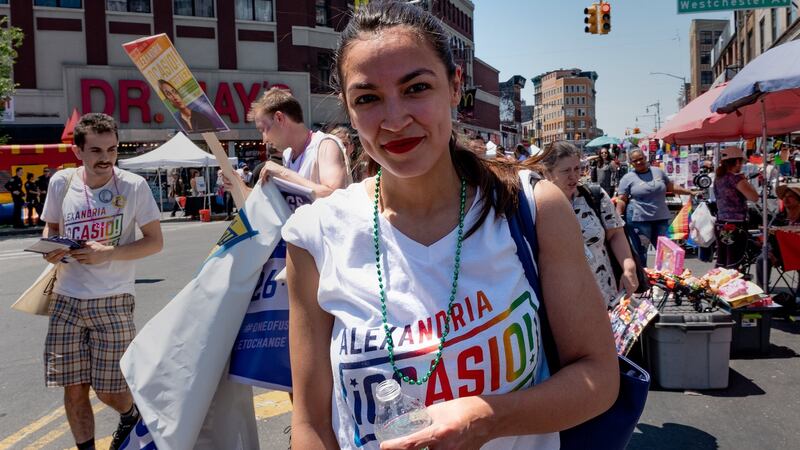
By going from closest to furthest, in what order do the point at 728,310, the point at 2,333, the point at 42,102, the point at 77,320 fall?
1. the point at 77,320
2. the point at 728,310
3. the point at 2,333
4. the point at 42,102

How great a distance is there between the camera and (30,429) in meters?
4.56

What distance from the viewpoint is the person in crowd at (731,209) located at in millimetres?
9062

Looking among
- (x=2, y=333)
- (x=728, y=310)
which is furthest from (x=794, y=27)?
(x=2, y=333)

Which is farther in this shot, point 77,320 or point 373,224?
point 77,320

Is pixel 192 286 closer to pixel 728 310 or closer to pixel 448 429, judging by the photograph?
pixel 448 429

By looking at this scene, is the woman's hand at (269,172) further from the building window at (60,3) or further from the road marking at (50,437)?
the building window at (60,3)

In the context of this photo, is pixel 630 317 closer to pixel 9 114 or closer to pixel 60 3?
pixel 9 114

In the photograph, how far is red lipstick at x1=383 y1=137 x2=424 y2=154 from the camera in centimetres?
159

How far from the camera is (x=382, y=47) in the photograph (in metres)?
1.59

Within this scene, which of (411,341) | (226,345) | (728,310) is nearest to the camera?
(411,341)

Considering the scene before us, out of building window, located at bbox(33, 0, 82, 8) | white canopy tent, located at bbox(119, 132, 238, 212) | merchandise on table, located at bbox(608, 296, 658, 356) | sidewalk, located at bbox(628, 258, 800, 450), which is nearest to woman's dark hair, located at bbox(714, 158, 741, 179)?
sidewalk, located at bbox(628, 258, 800, 450)

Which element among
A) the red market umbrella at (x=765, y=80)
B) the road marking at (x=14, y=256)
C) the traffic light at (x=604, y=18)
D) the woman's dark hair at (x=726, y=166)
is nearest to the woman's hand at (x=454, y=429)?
the red market umbrella at (x=765, y=80)

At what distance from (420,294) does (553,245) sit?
33 centimetres

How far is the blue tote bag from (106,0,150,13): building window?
3512 centimetres
